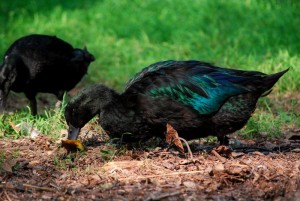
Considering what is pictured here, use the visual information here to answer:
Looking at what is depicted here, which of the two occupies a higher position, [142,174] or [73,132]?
[73,132]

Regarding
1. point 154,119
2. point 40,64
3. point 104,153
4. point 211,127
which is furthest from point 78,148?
point 40,64

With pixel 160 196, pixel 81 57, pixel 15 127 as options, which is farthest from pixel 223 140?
pixel 81 57

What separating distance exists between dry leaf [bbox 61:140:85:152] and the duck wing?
0.66 metres

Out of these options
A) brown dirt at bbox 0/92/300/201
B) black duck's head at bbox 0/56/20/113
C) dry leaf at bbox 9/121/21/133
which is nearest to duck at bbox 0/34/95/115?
black duck's head at bbox 0/56/20/113

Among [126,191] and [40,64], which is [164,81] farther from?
[40,64]

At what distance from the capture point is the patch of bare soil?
17.5 feet

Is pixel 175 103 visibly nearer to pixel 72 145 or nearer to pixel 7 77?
pixel 72 145

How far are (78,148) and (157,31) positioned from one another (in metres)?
6.61

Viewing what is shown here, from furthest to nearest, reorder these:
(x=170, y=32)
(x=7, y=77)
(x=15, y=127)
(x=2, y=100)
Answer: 1. (x=170, y=32)
2. (x=7, y=77)
3. (x=2, y=100)
4. (x=15, y=127)

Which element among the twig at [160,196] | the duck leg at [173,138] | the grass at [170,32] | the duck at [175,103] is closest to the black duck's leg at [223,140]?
the duck at [175,103]

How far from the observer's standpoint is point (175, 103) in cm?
624

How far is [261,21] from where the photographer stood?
12281mm

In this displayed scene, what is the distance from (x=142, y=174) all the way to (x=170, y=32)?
706cm

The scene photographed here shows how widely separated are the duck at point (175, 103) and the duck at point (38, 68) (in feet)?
8.81
